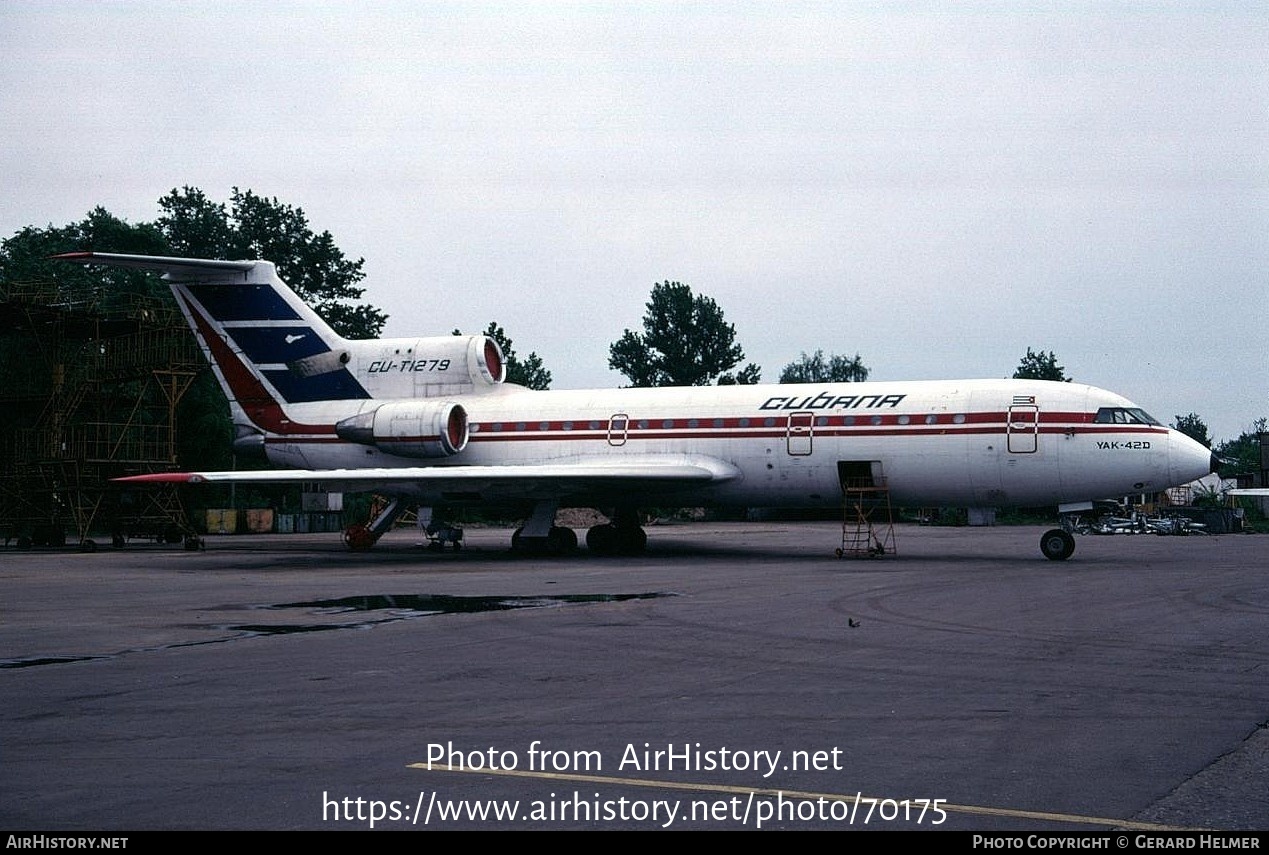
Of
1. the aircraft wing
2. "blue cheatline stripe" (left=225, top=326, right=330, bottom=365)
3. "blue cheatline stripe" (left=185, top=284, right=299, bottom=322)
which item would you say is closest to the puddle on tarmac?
the aircraft wing

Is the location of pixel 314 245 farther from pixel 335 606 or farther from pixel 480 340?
pixel 335 606

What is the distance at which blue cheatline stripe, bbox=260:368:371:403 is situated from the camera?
3391cm

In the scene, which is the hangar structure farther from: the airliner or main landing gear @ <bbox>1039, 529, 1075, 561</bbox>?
main landing gear @ <bbox>1039, 529, 1075, 561</bbox>

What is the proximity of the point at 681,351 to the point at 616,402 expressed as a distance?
73293mm

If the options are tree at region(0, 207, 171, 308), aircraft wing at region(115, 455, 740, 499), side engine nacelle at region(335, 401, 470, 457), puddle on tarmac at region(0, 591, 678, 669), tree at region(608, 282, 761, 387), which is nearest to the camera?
puddle on tarmac at region(0, 591, 678, 669)

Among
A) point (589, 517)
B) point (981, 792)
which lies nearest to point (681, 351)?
point (589, 517)

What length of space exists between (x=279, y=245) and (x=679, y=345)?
124 feet

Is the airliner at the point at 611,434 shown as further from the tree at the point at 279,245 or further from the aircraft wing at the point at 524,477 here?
the tree at the point at 279,245

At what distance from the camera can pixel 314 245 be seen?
7875 cm

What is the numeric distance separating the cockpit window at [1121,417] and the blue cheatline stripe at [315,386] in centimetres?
1918

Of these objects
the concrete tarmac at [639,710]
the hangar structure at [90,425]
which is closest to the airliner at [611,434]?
the hangar structure at [90,425]

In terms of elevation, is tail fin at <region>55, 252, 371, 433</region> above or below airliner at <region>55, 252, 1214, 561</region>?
above

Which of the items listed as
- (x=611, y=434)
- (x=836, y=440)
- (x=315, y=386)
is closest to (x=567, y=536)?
(x=611, y=434)

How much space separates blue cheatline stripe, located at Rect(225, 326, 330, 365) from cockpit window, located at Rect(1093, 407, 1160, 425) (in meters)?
20.6
